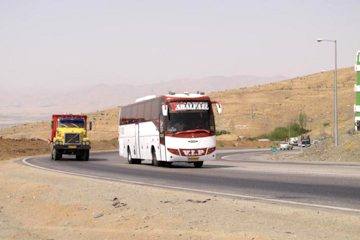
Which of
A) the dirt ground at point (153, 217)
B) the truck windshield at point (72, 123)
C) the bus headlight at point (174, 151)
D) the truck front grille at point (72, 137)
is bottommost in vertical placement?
the dirt ground at point (153, 217)

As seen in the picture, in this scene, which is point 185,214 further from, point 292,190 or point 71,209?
point 292,190

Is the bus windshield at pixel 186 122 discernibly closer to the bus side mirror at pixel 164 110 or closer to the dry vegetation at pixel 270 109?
the bus side mirror at pixel 164 110

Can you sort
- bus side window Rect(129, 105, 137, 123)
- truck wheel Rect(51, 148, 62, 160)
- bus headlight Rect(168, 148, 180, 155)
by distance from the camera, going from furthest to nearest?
truck wheel Rect(51, 148, 62, 160), bus side window Rect(129, 105, 137, 123), bus headlight Rect(168, 148, 180, 155)

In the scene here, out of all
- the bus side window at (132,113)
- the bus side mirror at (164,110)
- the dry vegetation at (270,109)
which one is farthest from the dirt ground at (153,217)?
the dry vegetation at (270,109)

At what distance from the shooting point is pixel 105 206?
16719 millimetres

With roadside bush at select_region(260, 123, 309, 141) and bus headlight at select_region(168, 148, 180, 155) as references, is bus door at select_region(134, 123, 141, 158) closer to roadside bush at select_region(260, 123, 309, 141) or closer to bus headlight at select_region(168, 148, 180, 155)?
bus headlight at select_region(168, 148, 180, 155)

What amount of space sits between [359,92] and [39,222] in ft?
87.7

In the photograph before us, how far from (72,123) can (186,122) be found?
15.7 m

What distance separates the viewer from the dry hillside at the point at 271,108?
413ft

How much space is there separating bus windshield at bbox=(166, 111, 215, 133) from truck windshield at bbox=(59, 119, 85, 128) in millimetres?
15135

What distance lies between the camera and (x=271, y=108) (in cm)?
14438

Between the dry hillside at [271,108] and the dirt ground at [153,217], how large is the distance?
8728 cm

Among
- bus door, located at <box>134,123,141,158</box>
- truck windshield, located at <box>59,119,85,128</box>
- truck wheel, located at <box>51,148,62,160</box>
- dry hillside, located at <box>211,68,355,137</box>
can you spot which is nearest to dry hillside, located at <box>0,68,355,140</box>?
dry hillside, located at <box>211,68,355,137</box>

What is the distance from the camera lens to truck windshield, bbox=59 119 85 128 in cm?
4744
